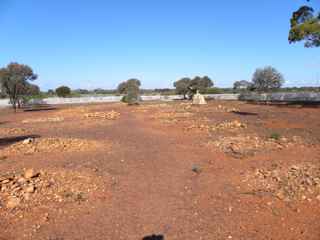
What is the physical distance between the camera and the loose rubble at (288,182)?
184 inches

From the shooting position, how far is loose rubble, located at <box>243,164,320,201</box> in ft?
15.4

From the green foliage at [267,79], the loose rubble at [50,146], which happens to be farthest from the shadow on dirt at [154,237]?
the green foliage at [267,79]

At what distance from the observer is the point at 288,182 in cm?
515

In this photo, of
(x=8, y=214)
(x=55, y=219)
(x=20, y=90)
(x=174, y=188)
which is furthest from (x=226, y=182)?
(x=20, y=90)

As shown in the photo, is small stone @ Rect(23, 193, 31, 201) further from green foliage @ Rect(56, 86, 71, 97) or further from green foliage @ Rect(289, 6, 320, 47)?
green foliage @ Rect(56, 86, 71, 97)

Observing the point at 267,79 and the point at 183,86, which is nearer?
the point at 267,79

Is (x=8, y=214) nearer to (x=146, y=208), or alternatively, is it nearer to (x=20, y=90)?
(x=146, y=208)

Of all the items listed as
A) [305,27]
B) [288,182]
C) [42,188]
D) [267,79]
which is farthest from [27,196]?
[267,79]

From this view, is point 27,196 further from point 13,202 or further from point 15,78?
point 15,78

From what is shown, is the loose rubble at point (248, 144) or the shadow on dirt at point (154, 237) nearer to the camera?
the shadow on dirt at point (154, 237)

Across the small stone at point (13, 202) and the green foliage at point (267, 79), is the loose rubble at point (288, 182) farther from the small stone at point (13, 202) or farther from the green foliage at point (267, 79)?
the green foliage at point (267, 79)

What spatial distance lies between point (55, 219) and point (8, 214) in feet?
2.63

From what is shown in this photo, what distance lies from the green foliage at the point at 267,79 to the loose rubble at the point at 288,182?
50.2m

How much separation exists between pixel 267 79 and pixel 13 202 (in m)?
54.7
